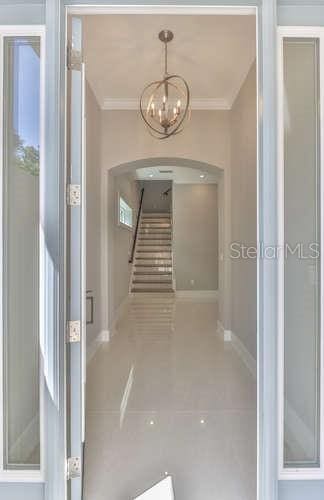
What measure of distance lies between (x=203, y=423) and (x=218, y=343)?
6.97ft

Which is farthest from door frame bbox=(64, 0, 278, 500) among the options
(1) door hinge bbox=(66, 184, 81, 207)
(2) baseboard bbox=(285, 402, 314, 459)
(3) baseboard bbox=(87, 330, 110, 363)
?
(3) baseboard bbox=(87, 330, 110, 363)

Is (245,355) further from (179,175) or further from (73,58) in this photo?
(179,175)

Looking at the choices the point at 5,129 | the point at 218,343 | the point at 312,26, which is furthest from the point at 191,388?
the point at 312,26

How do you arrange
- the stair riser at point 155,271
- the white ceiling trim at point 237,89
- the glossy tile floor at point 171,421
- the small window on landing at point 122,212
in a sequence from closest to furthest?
the glossy tile floor at point 171,421 → the white ceiling trim at point 237,89 → the small window on landing at point 122,212 → the stair riser at point 155,271

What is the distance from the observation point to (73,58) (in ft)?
5.22

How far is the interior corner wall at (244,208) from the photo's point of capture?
3371mm

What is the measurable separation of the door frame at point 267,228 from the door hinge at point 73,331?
92cm

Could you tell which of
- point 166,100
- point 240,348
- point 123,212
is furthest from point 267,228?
point 123,212

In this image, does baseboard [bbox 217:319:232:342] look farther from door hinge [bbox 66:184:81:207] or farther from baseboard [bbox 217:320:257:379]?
door hinge [bbox 66:184:81:207]

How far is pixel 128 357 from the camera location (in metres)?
3.96

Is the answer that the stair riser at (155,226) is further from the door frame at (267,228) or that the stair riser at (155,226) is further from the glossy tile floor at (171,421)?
the door frame at (267,228)

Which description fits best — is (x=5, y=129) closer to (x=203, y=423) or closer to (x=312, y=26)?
(x=312, y=26)

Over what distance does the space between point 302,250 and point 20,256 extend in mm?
1472

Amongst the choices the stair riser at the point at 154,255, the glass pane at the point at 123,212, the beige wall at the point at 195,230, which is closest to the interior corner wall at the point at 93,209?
the glass pane at the point at 123,212
